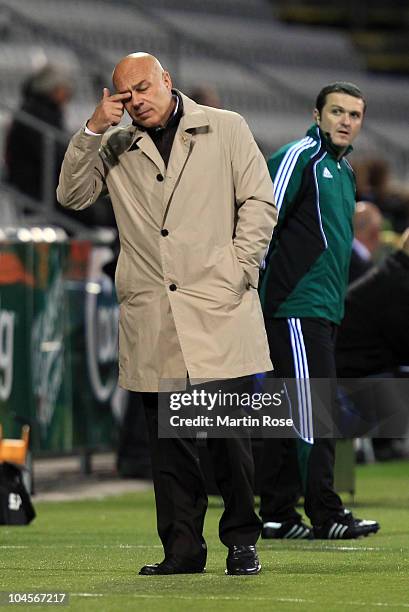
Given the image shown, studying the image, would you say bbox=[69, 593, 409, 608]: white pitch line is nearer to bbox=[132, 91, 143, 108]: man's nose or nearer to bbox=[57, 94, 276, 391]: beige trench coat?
bbox=[57, 94, 276, 391]: beige trench coat

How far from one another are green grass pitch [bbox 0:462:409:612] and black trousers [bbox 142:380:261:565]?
15 centimetres

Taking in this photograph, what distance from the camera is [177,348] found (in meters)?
5.98

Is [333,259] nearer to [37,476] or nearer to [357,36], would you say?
[37,476]

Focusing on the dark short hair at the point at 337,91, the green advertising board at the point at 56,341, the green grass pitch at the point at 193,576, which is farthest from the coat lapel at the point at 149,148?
the green advertising board at the point at 56,341

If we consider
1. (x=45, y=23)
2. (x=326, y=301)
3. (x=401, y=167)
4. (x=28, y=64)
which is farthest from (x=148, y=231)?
(x=401, y=167)

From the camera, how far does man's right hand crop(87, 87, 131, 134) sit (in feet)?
19.4

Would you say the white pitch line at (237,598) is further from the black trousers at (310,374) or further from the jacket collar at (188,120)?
the black trousers at (310,374)

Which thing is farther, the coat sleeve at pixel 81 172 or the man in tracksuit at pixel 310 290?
the man in tracksuit at pixel 310 290

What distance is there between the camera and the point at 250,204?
604cm

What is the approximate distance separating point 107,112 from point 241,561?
1721mm

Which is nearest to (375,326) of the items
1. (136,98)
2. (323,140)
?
(323,140)

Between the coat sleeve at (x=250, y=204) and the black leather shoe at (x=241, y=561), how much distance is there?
984 millimetres

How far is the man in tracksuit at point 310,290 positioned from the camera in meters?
7.52

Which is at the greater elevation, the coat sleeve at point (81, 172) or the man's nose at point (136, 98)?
the man's nose at point (136, 98)
